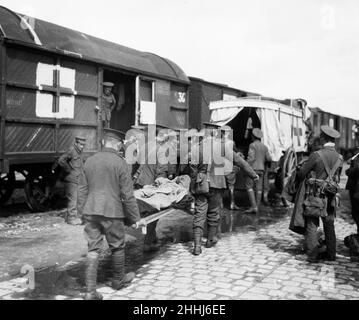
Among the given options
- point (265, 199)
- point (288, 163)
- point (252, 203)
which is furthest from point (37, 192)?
point (288, 163)

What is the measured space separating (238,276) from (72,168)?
420cm

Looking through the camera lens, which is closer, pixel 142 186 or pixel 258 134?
pixel 142 186

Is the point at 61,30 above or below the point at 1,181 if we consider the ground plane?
above

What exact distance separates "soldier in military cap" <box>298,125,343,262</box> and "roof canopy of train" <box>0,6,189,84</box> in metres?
5.14

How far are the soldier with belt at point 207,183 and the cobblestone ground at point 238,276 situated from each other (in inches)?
14.9

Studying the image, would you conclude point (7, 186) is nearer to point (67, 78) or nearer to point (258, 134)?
point (67, 78)

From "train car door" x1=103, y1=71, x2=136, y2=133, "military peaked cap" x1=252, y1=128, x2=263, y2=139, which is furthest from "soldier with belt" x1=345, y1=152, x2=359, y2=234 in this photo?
"train car door" x1=103, y1=71, x2=136, y2=133

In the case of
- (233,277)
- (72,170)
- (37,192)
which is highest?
(72,170)

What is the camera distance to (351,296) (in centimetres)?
415

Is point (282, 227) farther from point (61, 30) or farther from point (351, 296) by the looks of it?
point (61, 30)

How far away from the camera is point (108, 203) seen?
161 inches

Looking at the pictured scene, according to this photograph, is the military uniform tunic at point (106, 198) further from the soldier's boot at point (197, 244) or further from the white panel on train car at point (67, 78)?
the white panel on train car at point (67, 78)
